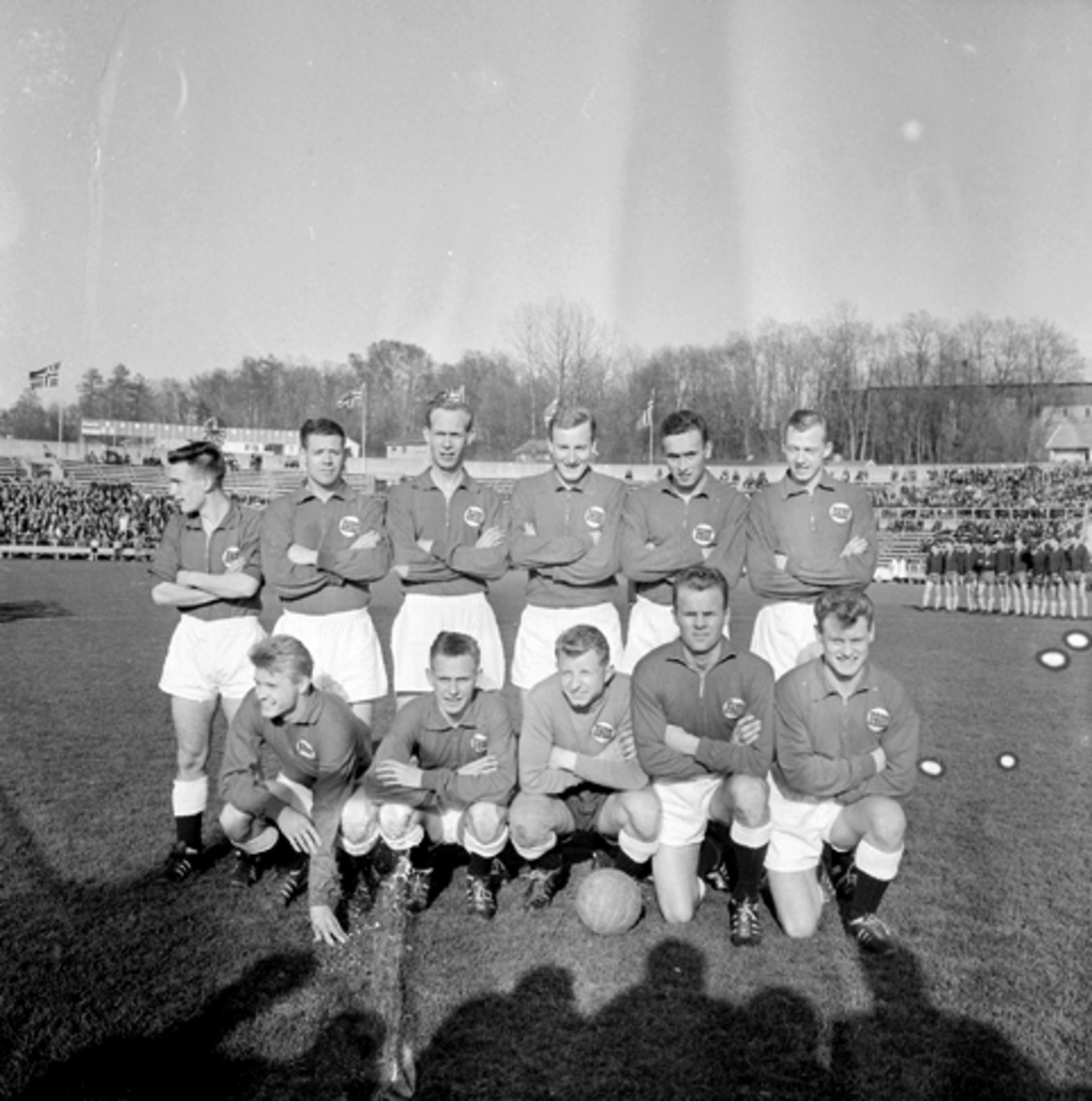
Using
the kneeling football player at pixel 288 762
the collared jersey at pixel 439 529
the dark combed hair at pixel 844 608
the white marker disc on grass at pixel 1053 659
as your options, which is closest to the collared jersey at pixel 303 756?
the kneeling football player at pixel 288 762

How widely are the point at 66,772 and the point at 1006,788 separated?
19.3 ft

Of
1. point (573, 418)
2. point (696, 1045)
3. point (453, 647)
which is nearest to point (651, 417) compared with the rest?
point (573, 418)

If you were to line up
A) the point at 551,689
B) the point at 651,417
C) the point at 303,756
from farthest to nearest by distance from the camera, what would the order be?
the point at 651,417, the point at 551,689, the point at 303,756

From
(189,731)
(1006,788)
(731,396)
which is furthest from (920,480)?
(189,731)

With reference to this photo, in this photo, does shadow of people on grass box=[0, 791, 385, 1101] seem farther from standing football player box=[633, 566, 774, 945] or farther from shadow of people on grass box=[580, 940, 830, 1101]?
standing football player box=[633, 566, 774, 945]

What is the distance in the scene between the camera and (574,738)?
461cm

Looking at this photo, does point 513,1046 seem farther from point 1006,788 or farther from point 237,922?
point 1006,788

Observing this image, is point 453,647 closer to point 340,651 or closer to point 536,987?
point 340,651

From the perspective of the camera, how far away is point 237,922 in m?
4.14

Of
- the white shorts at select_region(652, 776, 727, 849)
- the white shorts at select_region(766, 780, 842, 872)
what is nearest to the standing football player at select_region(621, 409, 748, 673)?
the white shorts at select_region(652, 776, 727, 849)

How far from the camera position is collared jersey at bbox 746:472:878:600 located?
4965 mm

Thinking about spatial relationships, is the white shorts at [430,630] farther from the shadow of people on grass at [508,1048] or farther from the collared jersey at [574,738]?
the shadow of people on grass at [508,1048]

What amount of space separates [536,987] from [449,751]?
3.99 ft

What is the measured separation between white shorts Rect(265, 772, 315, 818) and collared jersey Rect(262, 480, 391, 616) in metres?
0.90
